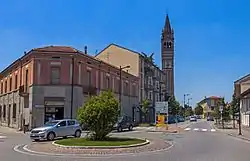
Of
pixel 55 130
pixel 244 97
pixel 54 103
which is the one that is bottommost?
pixel 55 130

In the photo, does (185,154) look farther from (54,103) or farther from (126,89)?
(126,89)

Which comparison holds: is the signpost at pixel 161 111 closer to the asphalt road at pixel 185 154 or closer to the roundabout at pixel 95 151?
the asphalt road at pixel 185 154

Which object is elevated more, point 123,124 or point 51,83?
point 51,83

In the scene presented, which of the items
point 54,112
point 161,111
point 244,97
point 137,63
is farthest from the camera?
point 137,63

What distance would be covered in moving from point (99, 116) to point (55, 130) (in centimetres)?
656

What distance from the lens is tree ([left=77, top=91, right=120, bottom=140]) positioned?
23.9 meters

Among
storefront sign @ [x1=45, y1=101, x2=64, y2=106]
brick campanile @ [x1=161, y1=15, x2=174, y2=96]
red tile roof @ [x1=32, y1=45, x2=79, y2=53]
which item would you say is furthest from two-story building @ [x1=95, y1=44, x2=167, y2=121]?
brick campanile @ [x1=161, y1=15, x2=174, y2=96]

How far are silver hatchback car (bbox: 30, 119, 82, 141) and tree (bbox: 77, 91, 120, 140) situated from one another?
4.69 m

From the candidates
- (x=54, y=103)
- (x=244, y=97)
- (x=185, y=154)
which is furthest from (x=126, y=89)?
(x=185, y=154)

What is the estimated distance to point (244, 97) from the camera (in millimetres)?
60875

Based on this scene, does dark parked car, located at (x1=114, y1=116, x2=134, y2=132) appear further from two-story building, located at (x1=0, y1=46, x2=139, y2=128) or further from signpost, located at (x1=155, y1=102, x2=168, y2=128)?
two-story building, located at (x1=0, y1=46, x2=139, y2=128)

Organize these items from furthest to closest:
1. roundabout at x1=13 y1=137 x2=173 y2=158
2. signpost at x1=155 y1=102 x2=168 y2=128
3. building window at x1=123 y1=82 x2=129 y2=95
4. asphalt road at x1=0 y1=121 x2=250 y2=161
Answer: building window at x1=123 y1=82 x2=129 y2=95 → signpost at x1=155 y1=102 x2=168 y2=128 → roundabout at x1=13 y1=137 x2=173 y2=158 → asphalt road at x1=0 y1=121 x2=250 y2=161

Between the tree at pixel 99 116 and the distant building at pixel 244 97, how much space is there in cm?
3167

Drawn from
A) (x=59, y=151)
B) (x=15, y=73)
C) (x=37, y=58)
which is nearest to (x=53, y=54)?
(x=37, y=58)
